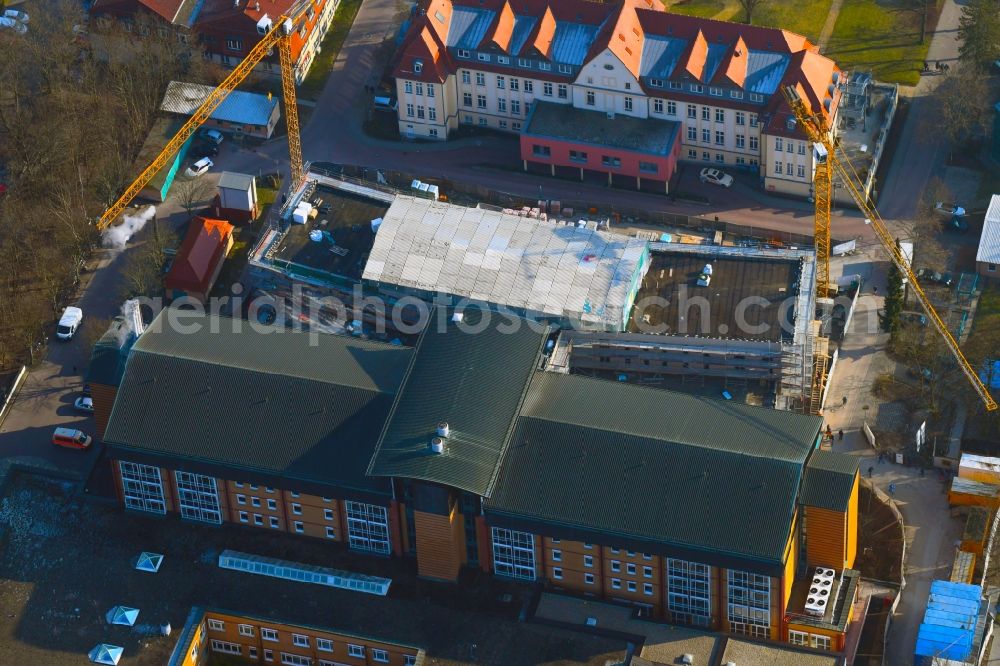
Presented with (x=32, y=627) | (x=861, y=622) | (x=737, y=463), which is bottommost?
(x=32, y=627)

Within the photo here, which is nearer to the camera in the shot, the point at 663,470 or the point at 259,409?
the point at 663,470

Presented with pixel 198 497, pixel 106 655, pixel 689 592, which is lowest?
pixel 106 655

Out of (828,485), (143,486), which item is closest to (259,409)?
(143,486)

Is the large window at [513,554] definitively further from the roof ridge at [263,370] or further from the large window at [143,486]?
the large window at [143,486]

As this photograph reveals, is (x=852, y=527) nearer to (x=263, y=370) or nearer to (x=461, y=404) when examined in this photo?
(x=461, y=404)

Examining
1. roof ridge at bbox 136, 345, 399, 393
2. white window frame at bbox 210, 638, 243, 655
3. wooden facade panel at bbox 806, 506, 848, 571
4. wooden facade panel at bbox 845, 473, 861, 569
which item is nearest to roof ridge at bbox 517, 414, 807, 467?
wooden facade panel at bbox 806, 506, 848, 571

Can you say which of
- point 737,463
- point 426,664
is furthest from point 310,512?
point 737,463

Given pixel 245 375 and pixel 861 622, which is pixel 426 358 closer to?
pixel 245 375
